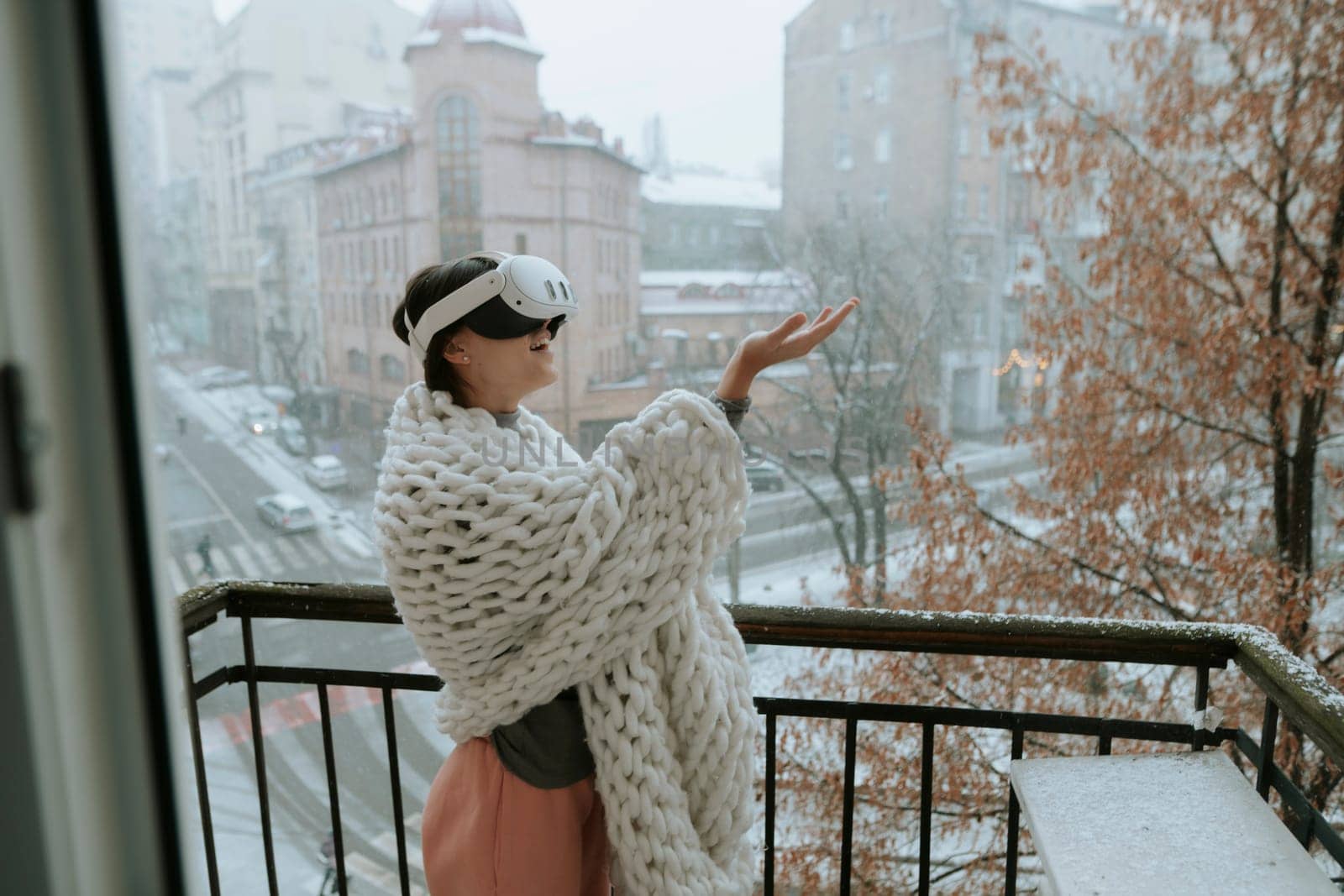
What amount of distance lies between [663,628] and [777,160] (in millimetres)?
6502

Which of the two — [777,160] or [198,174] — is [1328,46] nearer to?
[777,160]

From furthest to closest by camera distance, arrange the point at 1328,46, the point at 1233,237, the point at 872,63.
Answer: the point at 872,63 → the point at 1233,237 → the point at 1328,46

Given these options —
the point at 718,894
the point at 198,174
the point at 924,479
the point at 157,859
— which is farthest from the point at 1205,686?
the point at 198,174

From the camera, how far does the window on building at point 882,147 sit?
667cm

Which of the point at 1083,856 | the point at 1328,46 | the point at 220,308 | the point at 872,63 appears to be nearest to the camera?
the point at 1083,856

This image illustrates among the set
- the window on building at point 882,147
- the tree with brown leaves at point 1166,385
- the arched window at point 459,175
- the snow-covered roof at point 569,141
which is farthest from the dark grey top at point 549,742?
the window on building at point 882,147

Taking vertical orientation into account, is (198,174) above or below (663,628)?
above

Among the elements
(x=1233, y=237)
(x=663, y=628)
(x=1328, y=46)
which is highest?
(x=1328, y=46)

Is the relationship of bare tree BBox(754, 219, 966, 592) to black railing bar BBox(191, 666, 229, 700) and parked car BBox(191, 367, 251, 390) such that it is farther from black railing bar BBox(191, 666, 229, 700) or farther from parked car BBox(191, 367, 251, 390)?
black railing bar BBox(191, 666, 229, 700)

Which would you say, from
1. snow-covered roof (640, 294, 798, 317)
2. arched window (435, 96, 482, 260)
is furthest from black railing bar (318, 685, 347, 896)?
arched window (435, 96, 482, 260)

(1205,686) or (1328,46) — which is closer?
(1205,686)

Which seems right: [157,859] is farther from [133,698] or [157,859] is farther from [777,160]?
[777,160]

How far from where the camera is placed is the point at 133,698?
0.38 m

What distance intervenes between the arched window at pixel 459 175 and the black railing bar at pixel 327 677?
505 centimetres
